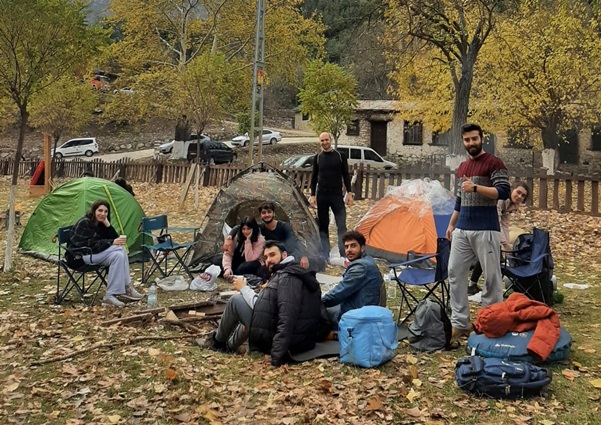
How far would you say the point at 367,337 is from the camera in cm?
510

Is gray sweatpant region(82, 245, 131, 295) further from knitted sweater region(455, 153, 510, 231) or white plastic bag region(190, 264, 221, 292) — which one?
knitted sweater region(455, 153, 510, 231)

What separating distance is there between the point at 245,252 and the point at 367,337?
3.63m

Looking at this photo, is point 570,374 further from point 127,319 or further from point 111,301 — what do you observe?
point 111,301

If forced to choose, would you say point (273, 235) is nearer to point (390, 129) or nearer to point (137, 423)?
point (137, 423)

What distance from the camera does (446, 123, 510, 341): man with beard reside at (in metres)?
5.33

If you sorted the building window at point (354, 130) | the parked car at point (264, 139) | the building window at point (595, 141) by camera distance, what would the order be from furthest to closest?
1. the parked car at point (264, 139)
2. the building window at point (354, 130)
3. the building window at point (595, 141)

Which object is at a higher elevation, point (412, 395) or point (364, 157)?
point (364, 157)

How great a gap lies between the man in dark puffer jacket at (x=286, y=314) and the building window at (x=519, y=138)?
1984cm

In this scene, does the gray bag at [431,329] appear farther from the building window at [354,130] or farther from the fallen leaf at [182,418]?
the building window at [354,130]

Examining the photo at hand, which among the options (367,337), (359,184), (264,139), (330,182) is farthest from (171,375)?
(264,139)

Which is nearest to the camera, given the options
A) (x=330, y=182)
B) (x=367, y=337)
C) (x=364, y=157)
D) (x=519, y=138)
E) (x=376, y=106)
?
(x=367, y=337)

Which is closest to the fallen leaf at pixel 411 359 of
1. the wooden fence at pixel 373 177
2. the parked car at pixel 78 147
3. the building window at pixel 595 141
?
the wooden fence at pixel 373 177

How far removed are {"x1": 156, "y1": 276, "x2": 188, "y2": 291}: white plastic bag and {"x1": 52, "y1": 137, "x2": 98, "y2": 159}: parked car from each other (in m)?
29.2

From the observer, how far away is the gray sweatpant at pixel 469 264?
17.9 ft
